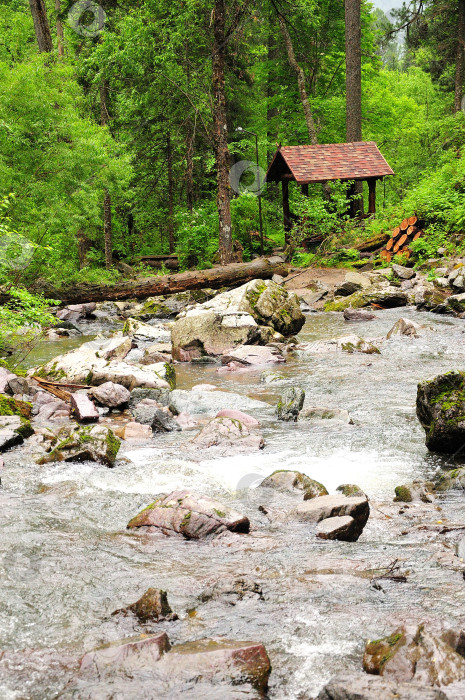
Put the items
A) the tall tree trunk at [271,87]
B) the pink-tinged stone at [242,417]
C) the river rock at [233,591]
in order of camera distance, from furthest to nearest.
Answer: the tall tree trunk at [271,87], the pink-tinged stone at [242,417], the river rock at [233,591]

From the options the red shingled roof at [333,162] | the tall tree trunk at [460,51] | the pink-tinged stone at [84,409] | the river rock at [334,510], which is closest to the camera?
the river rock at [334,510]

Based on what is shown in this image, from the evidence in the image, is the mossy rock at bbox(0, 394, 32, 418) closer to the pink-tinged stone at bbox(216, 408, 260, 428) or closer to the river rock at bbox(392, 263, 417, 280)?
the pink-tinged stone at bbox(216, 408, 260, 428)

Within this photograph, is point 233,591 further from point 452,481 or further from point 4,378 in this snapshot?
point 4,378

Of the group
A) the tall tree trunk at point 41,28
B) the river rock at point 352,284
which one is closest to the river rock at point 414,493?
the river rock at point 352,284

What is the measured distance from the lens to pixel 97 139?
56.0 feet

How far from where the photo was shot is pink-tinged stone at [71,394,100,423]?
7.19 m

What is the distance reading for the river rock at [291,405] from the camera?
6895 mm

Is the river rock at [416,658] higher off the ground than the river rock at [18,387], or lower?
higher

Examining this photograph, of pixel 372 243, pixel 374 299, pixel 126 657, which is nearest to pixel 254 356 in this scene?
pixel 374 299

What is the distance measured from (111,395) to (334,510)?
4413mm

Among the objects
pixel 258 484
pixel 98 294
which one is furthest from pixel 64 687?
pixel 98 294

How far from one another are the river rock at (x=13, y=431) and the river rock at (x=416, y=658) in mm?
4396

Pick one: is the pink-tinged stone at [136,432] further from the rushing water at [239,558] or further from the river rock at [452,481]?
the river rock at [452,481]

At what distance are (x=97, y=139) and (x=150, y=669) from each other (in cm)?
1654
